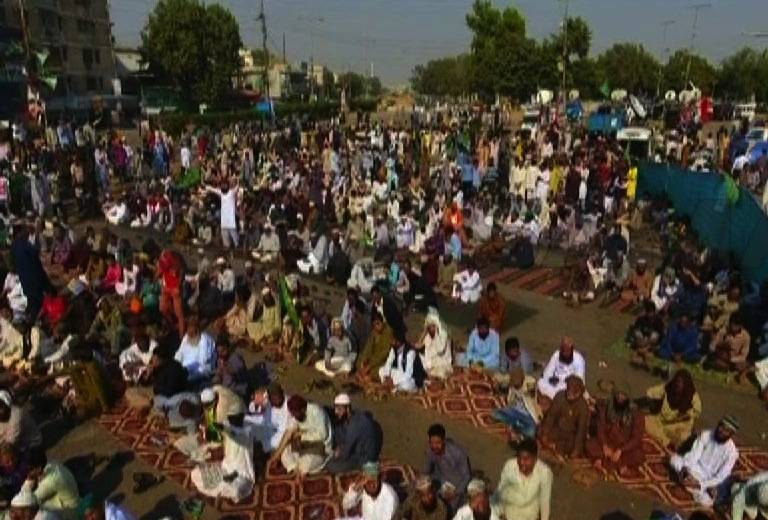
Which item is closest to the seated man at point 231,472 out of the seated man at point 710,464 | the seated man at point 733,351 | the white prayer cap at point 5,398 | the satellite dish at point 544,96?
the white prayer cap at point 5,398

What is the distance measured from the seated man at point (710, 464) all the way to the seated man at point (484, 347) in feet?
8.67

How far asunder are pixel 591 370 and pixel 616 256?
3.52 metres

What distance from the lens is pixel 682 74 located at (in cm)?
6369

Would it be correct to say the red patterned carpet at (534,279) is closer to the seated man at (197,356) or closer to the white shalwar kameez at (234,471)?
the seated man at (197,356)

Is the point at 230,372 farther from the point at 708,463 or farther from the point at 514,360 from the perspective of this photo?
the point at 708,463

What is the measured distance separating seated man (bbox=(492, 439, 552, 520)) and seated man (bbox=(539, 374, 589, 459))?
1.44 meters

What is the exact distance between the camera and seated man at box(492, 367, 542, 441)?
7.12m

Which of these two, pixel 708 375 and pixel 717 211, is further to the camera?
pixel 717 211

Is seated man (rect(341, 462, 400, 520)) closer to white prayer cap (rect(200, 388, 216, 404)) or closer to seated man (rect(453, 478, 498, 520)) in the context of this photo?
seated man (rect(453, 478, 498, 520))

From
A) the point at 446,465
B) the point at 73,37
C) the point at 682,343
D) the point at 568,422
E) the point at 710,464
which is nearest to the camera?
the point at 446,465

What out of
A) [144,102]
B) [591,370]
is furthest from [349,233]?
[144,102]

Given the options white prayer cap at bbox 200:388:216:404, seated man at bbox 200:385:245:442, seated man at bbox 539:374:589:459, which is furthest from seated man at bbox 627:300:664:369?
white prayer cap at bbox 200:388:216:404

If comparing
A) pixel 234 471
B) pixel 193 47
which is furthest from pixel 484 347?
pixel 193 47

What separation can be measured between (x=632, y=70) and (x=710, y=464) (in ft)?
222
